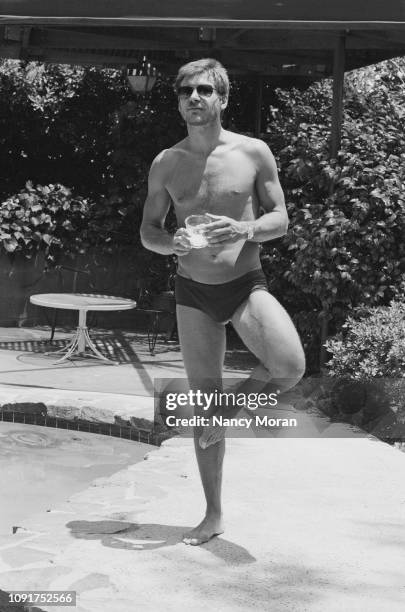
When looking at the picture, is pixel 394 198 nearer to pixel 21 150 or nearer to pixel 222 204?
pixel 222 204

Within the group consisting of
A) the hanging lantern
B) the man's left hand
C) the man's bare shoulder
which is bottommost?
the man's left hand

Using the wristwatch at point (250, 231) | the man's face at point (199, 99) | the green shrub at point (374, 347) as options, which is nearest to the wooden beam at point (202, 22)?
the green shrub at point (374, 347)

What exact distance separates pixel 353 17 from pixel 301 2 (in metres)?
0.34

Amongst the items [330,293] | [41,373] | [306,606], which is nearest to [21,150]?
[41,373]

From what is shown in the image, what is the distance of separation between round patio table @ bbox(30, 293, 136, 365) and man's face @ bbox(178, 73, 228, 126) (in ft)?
14.7

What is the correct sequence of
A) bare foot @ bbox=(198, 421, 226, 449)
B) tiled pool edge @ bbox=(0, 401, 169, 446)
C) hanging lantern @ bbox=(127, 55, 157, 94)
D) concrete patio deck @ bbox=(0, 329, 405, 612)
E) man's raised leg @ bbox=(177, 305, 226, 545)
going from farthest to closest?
hanging lantern @ bbox=(127, 55, 157, 94)
tiled pool edge @ bbox=(0, 401, 169, 446)
man's raised leg @ bbox=(177, 305, 226, 545)
bare foot @ bbox=(198, 421, 226, 449)
concrete patio deck @ bbox=(0, 329, 405, 612)

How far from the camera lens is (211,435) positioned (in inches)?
146

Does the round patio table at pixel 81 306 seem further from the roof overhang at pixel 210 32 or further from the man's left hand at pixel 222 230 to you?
the man's left hand at pixel 222 230

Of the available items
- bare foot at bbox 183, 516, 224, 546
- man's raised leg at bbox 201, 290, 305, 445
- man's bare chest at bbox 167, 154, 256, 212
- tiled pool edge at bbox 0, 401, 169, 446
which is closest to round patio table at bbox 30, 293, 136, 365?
tiled pool edge at bbox 0, 401, 169, 446

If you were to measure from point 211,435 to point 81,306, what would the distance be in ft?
14.6

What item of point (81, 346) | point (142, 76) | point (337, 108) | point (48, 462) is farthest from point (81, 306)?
point (142, 76)

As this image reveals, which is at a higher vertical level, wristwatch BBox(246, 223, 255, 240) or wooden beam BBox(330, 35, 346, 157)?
wooden beam BBox(330, 35, 346, 157)

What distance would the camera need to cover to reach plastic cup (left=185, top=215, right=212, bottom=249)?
344cm

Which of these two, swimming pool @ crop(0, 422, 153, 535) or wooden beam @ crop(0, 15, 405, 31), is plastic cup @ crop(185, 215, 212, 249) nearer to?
swimming pool @ crop(0, 422, 153, 535)
